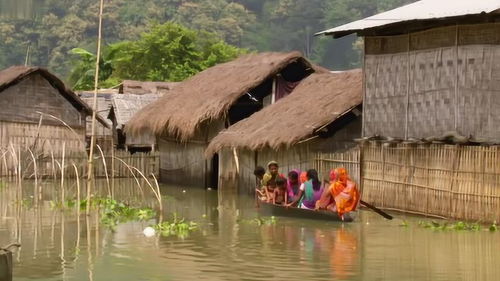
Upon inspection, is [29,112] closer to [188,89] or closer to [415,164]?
[188,89]

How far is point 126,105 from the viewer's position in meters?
33.9

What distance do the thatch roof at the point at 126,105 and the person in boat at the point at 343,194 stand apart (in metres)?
17.9

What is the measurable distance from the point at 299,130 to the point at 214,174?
5839 millimetres

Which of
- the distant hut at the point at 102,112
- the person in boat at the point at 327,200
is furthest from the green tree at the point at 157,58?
the person in boat at the point at 327,200

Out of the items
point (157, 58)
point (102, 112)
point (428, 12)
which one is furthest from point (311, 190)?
point (157, 58)

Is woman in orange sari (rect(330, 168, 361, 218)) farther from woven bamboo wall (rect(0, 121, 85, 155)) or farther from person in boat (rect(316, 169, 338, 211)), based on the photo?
woven bamboo wall (rect(0, 121, 85, 155))

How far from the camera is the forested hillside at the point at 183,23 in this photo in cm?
6103

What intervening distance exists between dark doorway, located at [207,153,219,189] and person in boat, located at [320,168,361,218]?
9.69 meters

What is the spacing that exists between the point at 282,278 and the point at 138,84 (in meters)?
25.7

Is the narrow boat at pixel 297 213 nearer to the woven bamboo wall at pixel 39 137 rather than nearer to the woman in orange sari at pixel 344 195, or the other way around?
the woman in orange sari at pixel 344 195

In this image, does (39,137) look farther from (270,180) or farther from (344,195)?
(344,195)

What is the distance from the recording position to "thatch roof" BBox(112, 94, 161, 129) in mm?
33281

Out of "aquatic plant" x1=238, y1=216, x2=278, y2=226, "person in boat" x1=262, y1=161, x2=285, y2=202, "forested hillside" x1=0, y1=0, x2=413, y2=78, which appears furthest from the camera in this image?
"forested hillside" x1=0, y1=0, x2=413, y2=78

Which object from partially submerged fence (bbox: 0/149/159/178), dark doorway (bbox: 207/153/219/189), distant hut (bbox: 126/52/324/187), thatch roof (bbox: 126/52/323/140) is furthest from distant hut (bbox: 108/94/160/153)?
dark doorway (bbox: 207/153/219/189)
